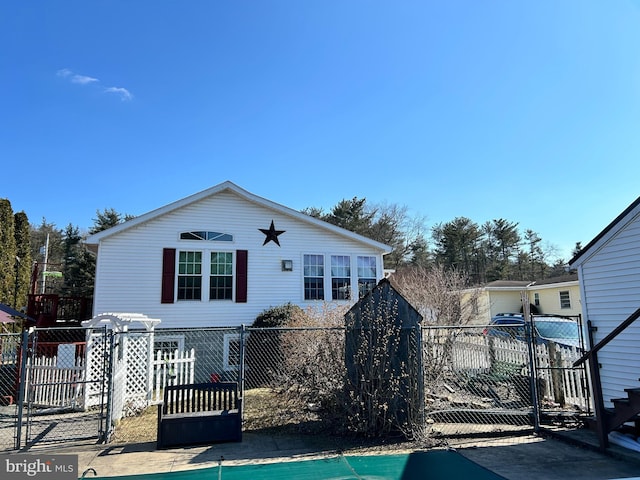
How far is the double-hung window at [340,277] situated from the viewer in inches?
582

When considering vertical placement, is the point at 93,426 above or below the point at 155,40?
below

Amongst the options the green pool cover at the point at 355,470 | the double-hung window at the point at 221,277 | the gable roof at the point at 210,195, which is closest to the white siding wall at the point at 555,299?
the gable roof at the point at 210,195

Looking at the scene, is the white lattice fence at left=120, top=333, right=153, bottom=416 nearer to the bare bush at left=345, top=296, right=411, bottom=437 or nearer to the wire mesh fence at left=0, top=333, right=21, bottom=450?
the wire mesh fence at left=0, top=333, right=21, bottom=450

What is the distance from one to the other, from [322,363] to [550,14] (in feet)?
25.8

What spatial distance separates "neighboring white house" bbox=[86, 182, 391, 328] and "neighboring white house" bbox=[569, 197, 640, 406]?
27.9 feet

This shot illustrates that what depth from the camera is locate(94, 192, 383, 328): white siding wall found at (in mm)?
12609

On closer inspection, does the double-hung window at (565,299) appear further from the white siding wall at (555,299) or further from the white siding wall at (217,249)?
the white siding wall at (217,249)

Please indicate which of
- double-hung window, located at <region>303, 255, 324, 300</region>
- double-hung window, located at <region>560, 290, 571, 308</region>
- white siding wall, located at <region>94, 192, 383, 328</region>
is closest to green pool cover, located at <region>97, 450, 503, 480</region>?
white siding wall, located at <region>94, 192, 383, 328</region>

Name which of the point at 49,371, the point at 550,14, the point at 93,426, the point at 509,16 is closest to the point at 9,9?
the point at 49,371

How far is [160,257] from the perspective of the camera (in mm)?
13039

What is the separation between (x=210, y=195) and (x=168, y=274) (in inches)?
117

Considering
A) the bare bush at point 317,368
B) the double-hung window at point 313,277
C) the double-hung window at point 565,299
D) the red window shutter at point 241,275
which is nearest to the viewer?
the bare bush at point 317,368

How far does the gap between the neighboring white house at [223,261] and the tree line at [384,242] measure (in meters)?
10.1

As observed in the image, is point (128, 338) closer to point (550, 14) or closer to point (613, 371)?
point (613, 371)
